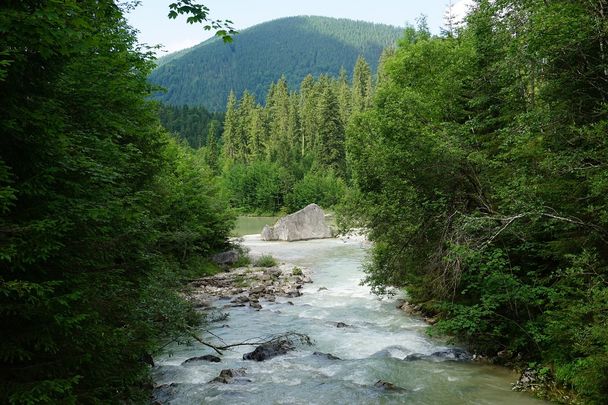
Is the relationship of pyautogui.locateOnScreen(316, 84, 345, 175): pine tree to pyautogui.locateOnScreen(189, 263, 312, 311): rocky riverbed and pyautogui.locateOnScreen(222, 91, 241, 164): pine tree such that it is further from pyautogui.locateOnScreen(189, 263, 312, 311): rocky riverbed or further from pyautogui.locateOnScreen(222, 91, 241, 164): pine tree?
pyautogui.locateOnScreen(189, 263, 312, 311): rocky riverbed

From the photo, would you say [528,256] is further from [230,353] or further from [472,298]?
[230,353]

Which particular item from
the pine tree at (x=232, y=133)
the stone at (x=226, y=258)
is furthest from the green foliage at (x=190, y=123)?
the stone at (x=226, y=258)

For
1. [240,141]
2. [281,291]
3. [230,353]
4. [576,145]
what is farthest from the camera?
[240,141]

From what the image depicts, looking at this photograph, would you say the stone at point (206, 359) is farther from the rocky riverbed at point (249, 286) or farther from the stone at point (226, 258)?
the stone at point (226, 258)

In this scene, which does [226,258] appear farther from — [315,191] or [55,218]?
[315,191]

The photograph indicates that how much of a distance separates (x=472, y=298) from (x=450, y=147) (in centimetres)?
416

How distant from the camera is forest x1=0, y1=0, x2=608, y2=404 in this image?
15.0 feet

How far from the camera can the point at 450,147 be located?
12.6 m

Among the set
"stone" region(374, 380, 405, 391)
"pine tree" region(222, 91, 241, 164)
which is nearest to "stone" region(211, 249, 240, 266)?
"stone" region(374, 380, 405, 391)

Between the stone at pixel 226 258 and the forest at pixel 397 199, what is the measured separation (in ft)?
22.5

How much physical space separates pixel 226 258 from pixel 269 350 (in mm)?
15856

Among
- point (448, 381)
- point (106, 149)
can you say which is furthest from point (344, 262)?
point (106, 149)

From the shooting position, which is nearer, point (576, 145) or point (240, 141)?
point (576, 145)

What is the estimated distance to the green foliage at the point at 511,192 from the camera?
28.9 ft
